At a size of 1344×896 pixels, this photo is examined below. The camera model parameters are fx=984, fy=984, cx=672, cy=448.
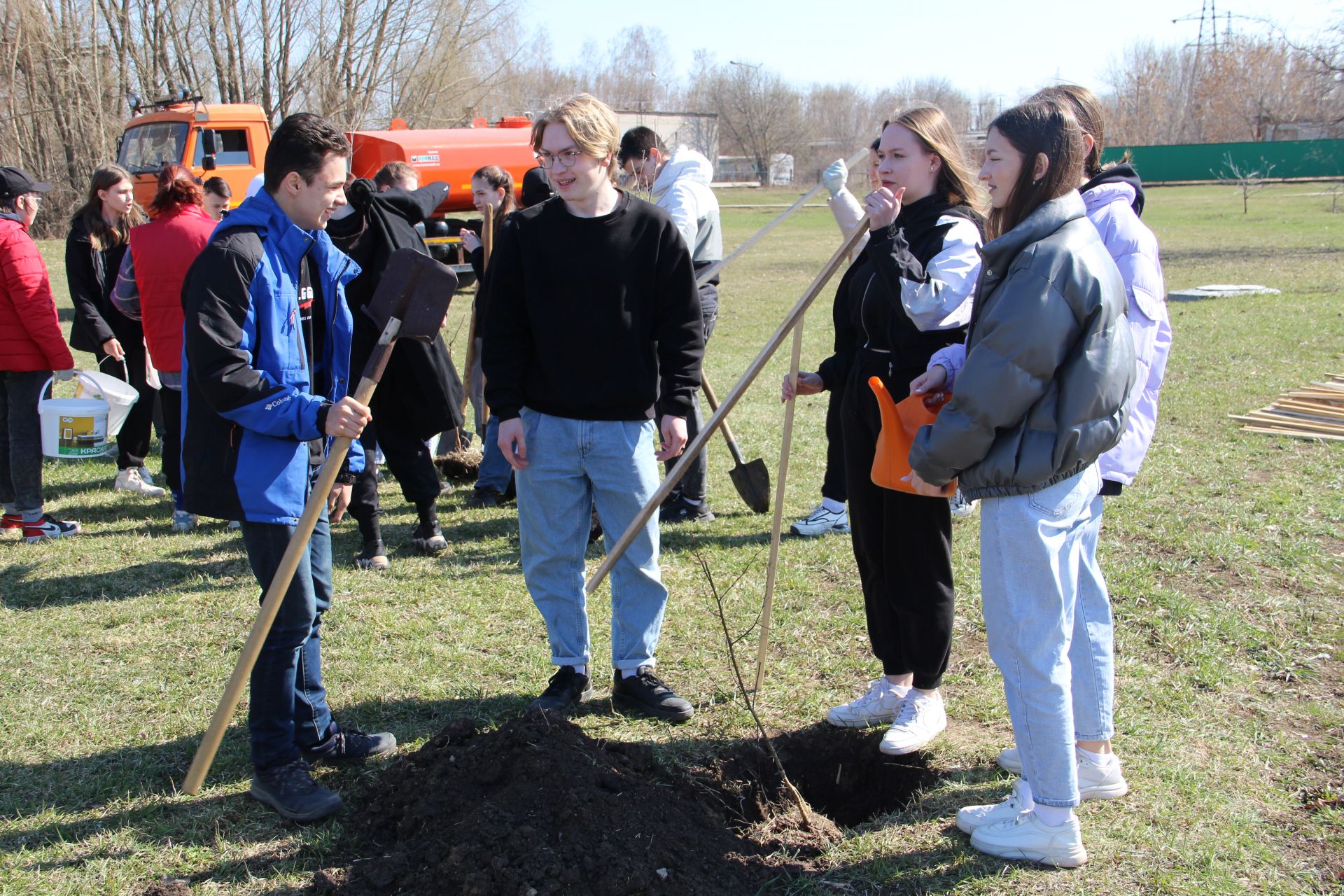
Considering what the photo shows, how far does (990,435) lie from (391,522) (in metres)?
4.41

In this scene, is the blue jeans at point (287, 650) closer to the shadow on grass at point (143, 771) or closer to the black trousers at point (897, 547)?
the shadow on grass at point (143, 771)

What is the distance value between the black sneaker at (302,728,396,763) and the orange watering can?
1930 mm

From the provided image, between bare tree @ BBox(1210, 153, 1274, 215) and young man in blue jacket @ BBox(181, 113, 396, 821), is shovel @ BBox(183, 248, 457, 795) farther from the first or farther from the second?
bare tree @ BBox(1210, 153, 1274, 215)

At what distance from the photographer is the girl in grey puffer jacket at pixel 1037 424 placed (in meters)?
2.34

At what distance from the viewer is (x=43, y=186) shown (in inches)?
238

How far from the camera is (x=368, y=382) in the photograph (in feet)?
9.32

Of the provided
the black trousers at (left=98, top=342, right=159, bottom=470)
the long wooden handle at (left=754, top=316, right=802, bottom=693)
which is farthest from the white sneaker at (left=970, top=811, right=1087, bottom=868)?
the black trousers at (left=98, top=342, right=159, bottom=470)

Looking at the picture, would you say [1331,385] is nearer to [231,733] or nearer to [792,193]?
[231,733]

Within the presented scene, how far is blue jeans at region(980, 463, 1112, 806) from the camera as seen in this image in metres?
2.51

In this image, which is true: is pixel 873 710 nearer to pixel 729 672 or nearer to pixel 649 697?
pixel 729 672

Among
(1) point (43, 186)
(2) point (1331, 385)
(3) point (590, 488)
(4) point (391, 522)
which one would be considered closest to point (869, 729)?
(3) point (590, 488)

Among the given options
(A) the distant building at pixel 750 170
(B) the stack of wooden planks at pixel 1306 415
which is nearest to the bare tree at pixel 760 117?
(A) the distant building at pixel 750 170

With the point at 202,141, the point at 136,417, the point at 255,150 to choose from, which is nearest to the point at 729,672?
the point at 136,417

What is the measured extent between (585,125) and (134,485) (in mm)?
4940
